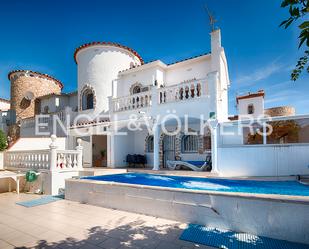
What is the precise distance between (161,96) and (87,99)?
8.66 m

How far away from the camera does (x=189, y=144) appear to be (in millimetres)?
13977

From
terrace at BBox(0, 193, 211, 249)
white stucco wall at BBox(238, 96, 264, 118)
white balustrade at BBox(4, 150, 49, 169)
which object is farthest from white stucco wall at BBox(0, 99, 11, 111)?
white stucco wall at BBox(238, 96, 264, 118)

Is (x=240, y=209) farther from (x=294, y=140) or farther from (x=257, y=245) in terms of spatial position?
(x=294, y=140)

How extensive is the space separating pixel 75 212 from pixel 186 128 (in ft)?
31.5

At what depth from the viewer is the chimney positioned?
487 inches

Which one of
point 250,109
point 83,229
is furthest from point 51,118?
point 250,109

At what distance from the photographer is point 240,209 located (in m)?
4.30

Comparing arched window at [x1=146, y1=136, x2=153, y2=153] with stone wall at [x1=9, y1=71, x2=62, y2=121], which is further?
stone wall at [x1=9, y1=71, x2=62, y2=121]

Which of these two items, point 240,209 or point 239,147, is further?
point 239,147

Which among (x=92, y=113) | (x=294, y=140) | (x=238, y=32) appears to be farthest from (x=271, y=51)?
(x=92, y=113)

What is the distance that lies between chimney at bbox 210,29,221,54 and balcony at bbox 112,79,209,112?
2.56 metres

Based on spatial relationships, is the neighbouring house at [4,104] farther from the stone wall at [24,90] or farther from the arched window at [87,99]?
the arched window at [87,99]

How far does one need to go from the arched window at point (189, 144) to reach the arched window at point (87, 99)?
8.87m

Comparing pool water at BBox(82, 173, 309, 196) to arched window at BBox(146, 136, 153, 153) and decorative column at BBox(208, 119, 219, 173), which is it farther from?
arched window at BBox(146, 136, 153, 153)
